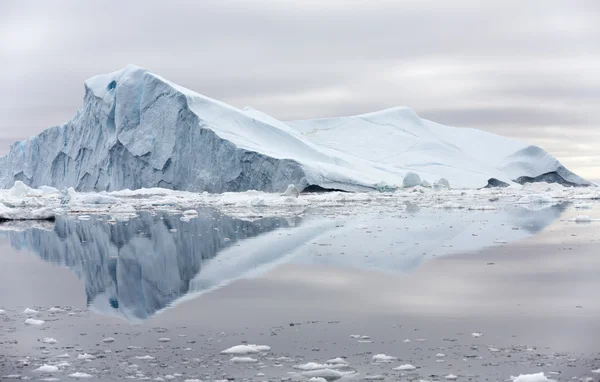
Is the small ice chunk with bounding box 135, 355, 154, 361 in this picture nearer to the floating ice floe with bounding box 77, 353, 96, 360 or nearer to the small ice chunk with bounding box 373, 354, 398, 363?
the floating ice floe with bounding box 77, 353, 96, 360

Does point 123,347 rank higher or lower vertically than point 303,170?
lower

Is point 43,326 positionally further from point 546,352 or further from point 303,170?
point 303,170

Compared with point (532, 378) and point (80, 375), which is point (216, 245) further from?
point (532, 378)

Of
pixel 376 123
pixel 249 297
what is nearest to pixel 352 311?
pixel 249 297

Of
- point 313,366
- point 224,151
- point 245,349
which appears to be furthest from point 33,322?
point 224,151

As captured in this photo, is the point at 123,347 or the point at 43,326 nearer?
the point at 123,347

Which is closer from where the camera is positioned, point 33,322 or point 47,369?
point 47,369

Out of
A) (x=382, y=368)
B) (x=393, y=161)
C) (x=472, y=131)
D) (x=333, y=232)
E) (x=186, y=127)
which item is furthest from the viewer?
(x=472, y=131)
